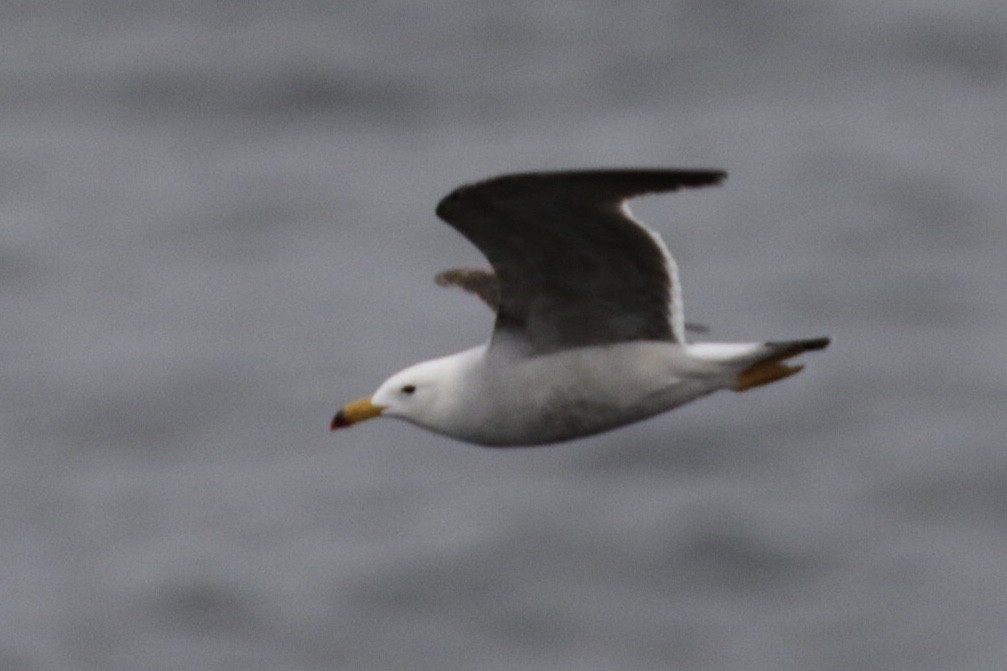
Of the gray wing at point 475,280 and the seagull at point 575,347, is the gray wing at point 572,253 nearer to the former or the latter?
the seagull at point 575,347

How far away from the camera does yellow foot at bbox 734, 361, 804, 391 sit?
12.5m

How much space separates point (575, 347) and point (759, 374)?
90cm

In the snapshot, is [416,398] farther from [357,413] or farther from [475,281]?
[475,281]

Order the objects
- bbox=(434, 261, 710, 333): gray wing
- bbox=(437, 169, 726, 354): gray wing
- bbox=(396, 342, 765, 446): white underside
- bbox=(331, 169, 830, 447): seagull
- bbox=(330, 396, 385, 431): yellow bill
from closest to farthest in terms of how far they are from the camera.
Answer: bbox=(437, 169, 726, 354): gray wing
bbox=(331, 169, 830, 447): seagull
bbox=(396, 342, 765, 446): white underside
bbox=(330, 396, 385, 431): yellow bill
bbox=(434, 261, 710, 333): gray wing

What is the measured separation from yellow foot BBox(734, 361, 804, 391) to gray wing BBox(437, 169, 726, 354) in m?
0.40

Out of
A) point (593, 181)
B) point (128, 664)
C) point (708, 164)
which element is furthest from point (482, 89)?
point (593, 181)

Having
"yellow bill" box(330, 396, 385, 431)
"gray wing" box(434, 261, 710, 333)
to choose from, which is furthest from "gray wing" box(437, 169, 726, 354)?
"gray wing" box(434, 261, 710, 333)

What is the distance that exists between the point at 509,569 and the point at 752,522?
134 inches

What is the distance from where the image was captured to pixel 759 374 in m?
12.5

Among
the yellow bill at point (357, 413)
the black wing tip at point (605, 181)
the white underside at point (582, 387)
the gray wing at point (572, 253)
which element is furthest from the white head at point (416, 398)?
the black wing tip at point (605, 181)

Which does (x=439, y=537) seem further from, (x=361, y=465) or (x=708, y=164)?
(x=708, y=164)

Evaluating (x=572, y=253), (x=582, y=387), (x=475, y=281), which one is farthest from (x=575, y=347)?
(x=475, y=281)

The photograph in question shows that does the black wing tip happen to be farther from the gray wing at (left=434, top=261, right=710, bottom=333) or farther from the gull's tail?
the gray wing at (left=434, top=261, right=710, bottom=333)

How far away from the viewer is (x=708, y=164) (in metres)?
39.8
